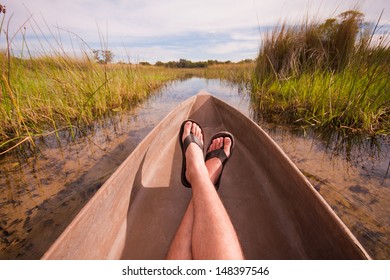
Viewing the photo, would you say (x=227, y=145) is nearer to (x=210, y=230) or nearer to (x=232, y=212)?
(x=232, y=212)

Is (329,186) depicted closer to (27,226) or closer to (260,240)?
(260,240)

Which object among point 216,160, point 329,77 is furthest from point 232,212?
point 329,77

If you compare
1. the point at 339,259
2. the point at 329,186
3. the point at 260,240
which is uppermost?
the point at 339,259

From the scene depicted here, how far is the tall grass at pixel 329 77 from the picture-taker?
2.24m

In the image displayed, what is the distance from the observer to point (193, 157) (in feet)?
5.15

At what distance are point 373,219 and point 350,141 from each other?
4.10ft

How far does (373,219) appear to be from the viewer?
1136mm

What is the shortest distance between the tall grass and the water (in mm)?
430

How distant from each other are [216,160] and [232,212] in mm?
511

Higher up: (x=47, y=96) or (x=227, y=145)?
(x=47, y=96)

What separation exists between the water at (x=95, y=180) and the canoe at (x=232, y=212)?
40cm

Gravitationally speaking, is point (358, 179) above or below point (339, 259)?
below

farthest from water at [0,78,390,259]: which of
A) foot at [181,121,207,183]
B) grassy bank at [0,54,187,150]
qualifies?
foot at [181,121,207,183]

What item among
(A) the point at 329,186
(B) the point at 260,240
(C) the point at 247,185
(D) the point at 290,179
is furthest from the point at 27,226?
(A) the point at 329,186
